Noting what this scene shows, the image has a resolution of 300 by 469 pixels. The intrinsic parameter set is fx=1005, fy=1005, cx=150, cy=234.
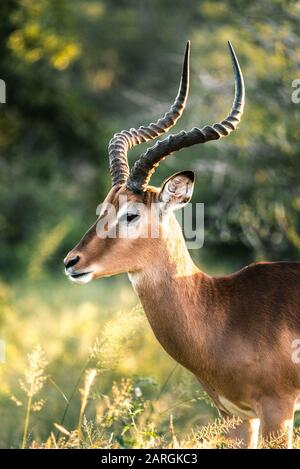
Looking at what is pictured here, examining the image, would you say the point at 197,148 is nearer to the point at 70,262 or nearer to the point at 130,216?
the point at 130,216

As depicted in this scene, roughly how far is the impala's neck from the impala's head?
68 mm

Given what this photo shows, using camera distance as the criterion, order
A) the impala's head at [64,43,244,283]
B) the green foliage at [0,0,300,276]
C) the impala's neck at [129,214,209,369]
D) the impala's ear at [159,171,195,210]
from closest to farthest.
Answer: the impala's head at [64,43,244,283] → the impala's neck at [129,214,209,369] → the impala's ear at [159,171,195,210] → the green foliage at [0,0,300,276]

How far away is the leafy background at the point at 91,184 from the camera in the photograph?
14.5 m

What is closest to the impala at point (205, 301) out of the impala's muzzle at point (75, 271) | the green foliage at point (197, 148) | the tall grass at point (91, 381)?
the impala's muzzle at point (75, 271)

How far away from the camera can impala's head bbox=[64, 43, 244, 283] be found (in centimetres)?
760

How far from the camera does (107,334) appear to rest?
8.28 meters

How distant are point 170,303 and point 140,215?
0.72 meters

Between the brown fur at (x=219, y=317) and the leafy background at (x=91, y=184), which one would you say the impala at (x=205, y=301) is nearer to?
the brown fur at (x=219, y=317)

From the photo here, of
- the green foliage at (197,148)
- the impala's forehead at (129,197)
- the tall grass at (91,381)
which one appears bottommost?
the tall grass at (91,381)

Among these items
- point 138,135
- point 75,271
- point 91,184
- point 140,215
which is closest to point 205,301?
point 140,215

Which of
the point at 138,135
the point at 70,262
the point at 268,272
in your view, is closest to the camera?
the point at 70,262

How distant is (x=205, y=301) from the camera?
7.91 meters

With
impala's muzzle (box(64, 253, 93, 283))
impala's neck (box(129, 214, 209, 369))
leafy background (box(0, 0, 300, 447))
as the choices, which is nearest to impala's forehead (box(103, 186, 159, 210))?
impala's neck (box(129, 214, 209, 369))

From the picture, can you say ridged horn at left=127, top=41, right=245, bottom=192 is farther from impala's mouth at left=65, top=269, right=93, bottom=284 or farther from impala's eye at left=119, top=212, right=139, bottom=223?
impala's mouth at left=65, top=269, right=93, bottom=284
